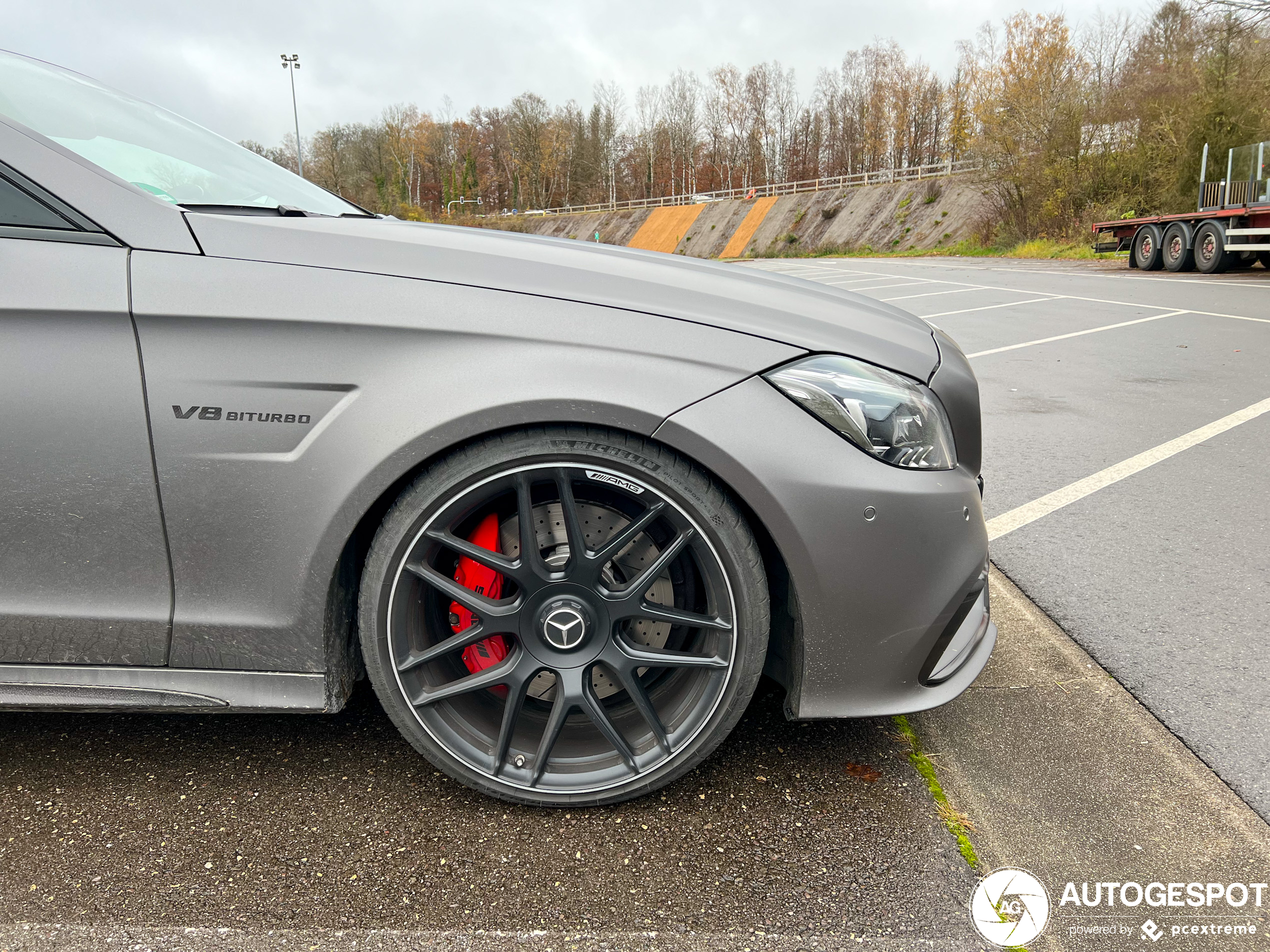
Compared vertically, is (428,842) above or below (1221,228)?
below

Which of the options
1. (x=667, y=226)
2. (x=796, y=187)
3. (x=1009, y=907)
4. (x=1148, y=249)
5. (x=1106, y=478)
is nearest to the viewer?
(x=1009, y=907)

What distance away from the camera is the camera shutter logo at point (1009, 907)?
1552 mm

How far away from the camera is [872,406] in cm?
182

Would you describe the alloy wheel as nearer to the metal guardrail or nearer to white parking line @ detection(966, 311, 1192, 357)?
white parking line @ detection(966, 311, 1192, 357)

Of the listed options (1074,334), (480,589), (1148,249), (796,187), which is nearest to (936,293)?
(1074,334)

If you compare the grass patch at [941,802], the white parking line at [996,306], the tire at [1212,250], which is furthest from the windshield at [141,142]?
the tire at [1212,250]

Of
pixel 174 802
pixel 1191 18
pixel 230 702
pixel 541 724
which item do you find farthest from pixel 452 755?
pixel 1191 18

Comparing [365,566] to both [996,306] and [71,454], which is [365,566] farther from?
[996,306]

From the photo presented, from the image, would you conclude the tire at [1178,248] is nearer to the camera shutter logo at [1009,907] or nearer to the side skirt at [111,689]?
the camera shutter logo at [1009,907]

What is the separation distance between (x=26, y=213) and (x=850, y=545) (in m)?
1.71

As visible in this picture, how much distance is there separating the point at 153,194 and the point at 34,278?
0.28m

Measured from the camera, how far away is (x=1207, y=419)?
214 inches

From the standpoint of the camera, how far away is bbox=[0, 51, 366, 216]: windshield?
1.89 metres

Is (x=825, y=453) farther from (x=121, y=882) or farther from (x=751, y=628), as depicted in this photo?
(x=121, y=882)
